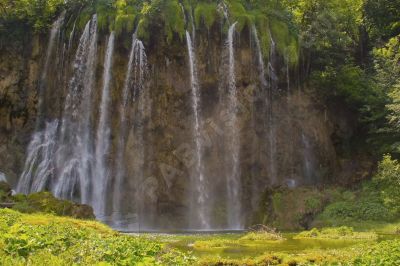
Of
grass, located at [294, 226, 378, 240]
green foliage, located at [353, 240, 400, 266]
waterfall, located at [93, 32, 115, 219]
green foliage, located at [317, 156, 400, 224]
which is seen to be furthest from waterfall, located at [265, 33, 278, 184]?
green foliage, located at [353, 240, 400, 266]

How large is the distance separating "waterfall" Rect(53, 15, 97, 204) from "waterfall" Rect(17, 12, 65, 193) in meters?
0.67

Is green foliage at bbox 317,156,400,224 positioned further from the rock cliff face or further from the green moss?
the green moss

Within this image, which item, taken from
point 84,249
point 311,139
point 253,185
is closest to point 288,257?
point 84,249

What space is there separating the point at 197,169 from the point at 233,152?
262cm

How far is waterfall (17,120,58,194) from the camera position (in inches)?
1282

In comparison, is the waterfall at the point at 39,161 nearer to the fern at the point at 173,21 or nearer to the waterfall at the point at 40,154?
the waterfall at the point at 40,154

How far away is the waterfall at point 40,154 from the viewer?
107ft

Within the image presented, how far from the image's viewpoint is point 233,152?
33.1 metres

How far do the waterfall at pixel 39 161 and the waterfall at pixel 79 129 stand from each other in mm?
600

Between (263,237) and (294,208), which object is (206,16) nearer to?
(294,208)

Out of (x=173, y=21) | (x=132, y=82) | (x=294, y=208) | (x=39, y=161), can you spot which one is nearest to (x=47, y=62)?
(x=132, y=82)

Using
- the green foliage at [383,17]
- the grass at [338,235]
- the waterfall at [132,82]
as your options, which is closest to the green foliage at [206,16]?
the waterfall at [132,82]

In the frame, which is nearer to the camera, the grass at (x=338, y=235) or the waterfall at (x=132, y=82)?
the grass at (x=338, y=235)

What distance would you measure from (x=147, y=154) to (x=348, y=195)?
12.7 m
